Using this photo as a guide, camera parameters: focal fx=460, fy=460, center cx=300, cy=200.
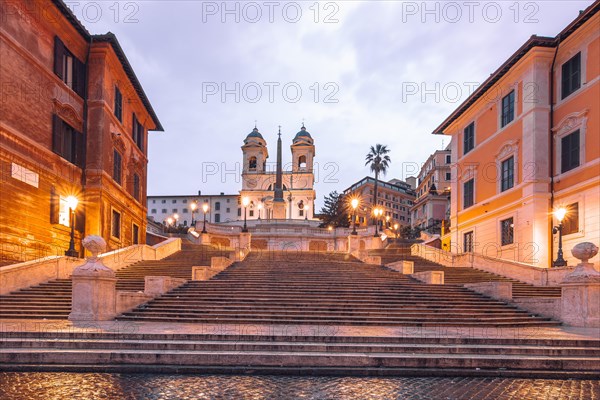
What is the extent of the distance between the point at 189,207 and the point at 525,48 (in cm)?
9557

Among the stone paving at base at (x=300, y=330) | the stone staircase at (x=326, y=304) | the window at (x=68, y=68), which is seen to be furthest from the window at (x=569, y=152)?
the window at (x=68, y=68)

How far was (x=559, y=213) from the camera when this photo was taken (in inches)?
719

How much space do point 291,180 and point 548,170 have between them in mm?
76333

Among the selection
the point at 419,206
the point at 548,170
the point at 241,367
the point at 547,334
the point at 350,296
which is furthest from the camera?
the point at 419,206

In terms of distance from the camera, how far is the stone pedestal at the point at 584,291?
40.0ft

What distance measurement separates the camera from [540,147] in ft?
74.0

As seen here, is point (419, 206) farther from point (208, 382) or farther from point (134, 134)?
point (208, 382)

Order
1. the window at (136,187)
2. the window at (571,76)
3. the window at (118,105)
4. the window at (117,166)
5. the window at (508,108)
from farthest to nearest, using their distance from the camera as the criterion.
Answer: the window at (136,187)
the window at (118,105)
the window at (117,166)
the window at (508,108)
the window at (571,76)

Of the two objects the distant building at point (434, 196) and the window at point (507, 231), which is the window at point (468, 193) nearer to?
the window at point (507, 231)

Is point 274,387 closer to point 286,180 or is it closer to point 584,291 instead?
point 584,291

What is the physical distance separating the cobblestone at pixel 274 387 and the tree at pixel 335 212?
208ft

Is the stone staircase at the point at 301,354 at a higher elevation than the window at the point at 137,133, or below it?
below

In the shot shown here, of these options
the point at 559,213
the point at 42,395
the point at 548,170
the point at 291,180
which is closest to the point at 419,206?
the point at 291,180

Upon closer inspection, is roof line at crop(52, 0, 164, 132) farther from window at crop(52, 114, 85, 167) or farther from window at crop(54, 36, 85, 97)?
window at crop(52, 114, 85, 167)
